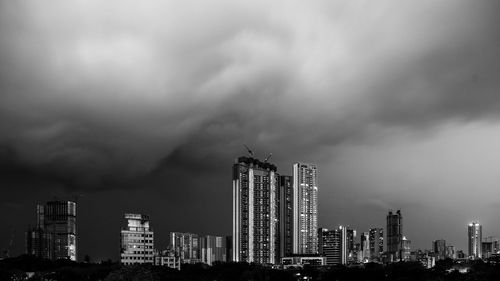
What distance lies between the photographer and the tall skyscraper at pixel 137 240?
124m

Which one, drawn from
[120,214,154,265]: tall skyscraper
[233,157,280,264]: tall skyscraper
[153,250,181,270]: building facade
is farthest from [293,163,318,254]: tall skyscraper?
[120,214,154,265]: tall skyscraper

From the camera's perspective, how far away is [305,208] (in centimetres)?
15688

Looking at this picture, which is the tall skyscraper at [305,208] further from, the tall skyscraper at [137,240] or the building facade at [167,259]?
the tall skyscraper at [137,240]

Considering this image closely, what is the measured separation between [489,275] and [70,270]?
187 feet

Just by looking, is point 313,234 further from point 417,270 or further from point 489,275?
point 489,275

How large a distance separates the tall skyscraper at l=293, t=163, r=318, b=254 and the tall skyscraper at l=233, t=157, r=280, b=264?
37.4 ft

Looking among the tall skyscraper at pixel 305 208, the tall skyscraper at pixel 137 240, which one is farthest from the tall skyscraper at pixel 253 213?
the tall skyscraper at pixel 137 240

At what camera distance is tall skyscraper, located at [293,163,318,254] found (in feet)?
508

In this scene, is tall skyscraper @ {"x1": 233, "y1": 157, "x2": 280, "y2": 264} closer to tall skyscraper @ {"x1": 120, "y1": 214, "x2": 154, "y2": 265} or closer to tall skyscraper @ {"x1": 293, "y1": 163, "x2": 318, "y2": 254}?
tall skyscraper @ {"x1": 293, "y1": 163, "x2": 318, "y2": 254}

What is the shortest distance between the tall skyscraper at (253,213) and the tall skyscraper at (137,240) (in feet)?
59.9

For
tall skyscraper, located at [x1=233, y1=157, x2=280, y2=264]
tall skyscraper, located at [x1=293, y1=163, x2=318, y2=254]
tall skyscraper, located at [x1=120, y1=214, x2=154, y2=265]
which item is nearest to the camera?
tall skyscraper, located at [x1=120, y1=214, x2=154, y2=265]

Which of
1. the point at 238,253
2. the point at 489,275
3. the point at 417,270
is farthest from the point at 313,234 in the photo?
the point at 489,275

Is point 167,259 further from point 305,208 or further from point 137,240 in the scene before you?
point 305,208

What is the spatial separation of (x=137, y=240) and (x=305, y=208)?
4604 centimetres
